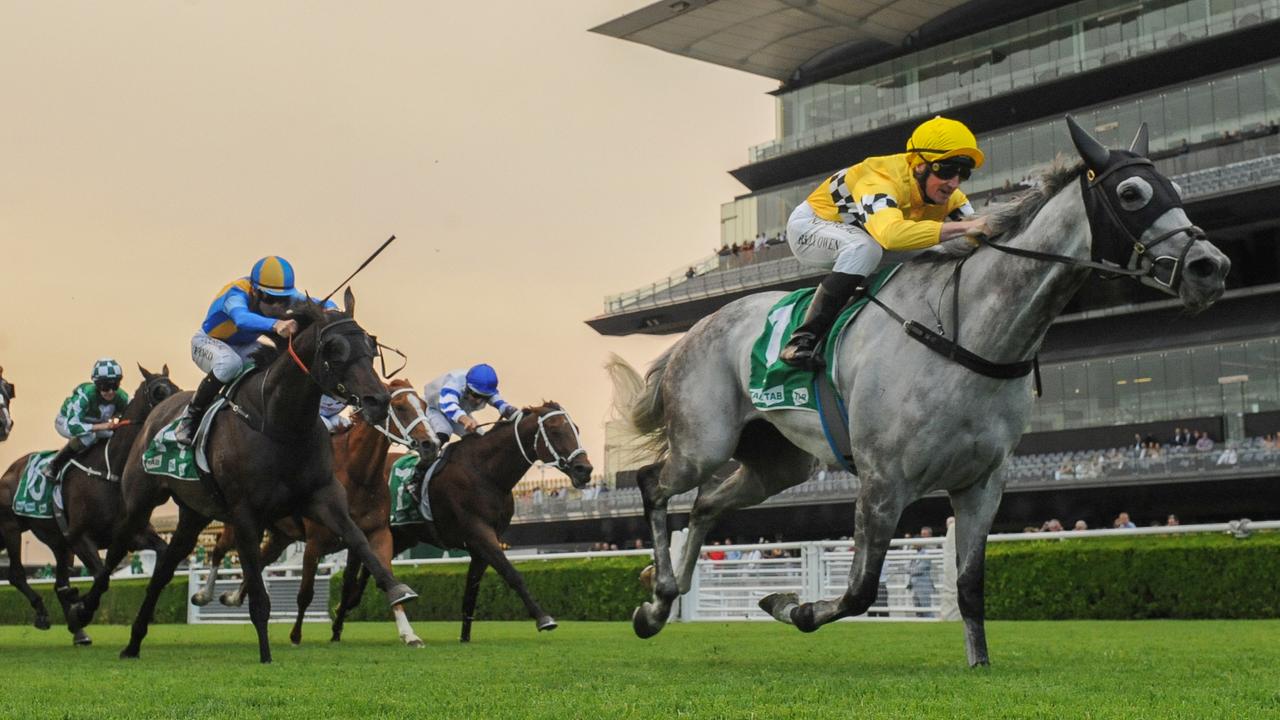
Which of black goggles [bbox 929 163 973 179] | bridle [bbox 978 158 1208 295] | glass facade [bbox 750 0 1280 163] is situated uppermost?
glass facade [bbox 750 0 1280 163]

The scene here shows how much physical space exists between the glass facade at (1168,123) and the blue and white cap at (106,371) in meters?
25.5

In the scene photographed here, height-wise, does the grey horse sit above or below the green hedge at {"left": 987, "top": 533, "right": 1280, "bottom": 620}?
above

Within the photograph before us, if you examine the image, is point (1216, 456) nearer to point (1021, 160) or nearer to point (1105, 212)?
point (1021, 160)

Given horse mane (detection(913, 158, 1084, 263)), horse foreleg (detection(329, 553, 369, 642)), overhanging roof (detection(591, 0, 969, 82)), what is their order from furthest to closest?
overhanging roof (detection(591, 0, 969, 82)) → horse foreleg (detection(329, 553, 369, 642)) → horse mane (detection(913, 158, 1084, 263))

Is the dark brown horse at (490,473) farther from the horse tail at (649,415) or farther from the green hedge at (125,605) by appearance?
the green hedge at (125,605)

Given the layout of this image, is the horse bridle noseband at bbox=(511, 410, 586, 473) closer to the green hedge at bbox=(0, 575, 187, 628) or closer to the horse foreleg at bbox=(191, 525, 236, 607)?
the horse foreleg at bbox=(191, 525, 236, 607)

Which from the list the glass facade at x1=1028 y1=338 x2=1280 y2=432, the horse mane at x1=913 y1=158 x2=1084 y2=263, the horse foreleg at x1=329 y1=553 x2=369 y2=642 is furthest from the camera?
the glass facade at x1=1028 y1=338 x2=1280 y2=432

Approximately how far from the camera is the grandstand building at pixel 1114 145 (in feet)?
113

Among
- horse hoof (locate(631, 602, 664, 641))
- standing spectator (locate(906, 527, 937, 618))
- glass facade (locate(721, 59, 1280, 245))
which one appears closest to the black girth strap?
horse hoof (locate(631, 602, 664, 641))

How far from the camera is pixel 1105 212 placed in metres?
5.84

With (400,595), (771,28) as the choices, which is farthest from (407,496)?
(771,28)

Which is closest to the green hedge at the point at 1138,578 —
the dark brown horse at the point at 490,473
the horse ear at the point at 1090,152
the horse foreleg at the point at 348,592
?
the dark brown horse at the point at 490,473

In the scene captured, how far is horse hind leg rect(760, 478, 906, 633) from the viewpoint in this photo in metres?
6.14

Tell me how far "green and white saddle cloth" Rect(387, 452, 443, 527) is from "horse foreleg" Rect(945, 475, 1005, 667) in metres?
6.06
